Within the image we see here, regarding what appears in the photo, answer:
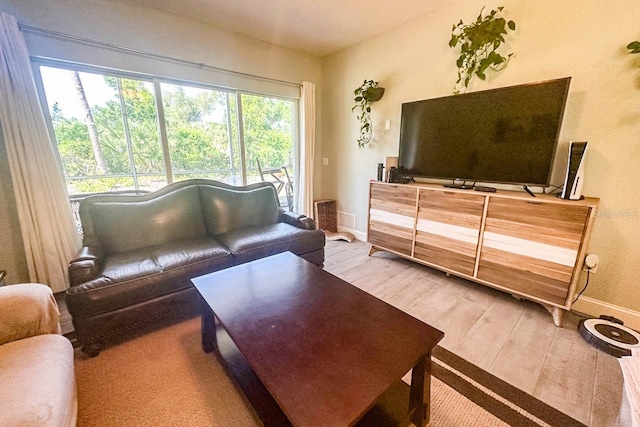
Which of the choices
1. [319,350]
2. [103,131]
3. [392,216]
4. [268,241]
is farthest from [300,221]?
[103,131]

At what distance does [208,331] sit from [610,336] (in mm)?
2494

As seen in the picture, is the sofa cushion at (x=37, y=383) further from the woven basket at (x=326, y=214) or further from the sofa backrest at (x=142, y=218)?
the woven basket at (x=326, y=214)

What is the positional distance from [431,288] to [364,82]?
2.53 metres

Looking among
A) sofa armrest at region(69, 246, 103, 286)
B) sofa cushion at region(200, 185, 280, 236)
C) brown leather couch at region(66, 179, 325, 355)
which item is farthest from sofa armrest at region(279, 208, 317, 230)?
sofa armrest at region(69, 246, 103, 286)

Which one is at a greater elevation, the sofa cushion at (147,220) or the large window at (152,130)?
the large window at (152,130)

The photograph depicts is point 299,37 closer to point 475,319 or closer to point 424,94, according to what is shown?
point 424,94

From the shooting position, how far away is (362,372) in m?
0.85

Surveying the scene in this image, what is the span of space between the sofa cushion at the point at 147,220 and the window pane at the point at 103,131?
1.99 feet

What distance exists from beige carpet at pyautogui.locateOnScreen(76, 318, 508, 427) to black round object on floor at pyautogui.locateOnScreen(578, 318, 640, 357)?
1.02 metres

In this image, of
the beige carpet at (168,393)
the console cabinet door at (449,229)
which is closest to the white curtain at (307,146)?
the console cabinet door at (449,229)

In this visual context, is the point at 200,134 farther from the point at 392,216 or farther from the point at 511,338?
the point at 511,338

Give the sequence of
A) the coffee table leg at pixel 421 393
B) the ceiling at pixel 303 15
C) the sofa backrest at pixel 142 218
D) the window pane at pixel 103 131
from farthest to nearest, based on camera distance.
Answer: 1. the ceiling at pixel 303 15
2. the window pane at pixel 103 131
3. the sofa backrest at pixel 142 218
4. the coffee table leg at pixel 421 393

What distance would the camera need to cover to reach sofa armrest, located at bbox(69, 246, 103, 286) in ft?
4.89

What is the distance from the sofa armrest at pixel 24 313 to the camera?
3.42ft
